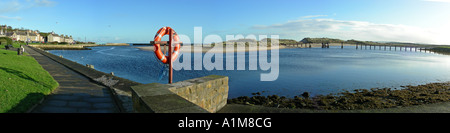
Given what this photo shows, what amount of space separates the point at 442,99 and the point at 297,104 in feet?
26.8

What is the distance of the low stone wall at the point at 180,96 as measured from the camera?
4051mm

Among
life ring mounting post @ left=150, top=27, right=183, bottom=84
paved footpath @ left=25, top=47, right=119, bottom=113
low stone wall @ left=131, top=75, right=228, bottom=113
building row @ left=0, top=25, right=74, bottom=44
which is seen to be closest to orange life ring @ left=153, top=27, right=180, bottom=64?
life ring mounting post @ left=150, top=27, right=183, bottom=84

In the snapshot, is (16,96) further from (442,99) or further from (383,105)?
(442,99)

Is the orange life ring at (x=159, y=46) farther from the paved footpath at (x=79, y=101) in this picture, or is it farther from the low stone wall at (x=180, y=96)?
the paved footpath at (x=79, y=101)

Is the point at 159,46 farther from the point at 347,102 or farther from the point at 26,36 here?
the point at 26,36

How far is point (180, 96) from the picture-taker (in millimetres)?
5305

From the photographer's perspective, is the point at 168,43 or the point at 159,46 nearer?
the point at 159,46

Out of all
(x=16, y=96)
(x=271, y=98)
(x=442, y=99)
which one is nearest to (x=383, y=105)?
(x=442, y=99)

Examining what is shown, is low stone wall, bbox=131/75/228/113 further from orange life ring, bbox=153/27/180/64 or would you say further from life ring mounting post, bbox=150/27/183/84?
orange life ring, bbox=153/27/180/64

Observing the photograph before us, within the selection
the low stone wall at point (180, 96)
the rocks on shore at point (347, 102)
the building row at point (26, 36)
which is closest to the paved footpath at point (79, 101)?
the low stone wall at point (180, 96)

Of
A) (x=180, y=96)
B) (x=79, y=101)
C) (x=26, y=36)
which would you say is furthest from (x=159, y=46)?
(x=26, y=36)

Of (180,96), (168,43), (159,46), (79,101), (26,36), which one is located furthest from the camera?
(26,36)
